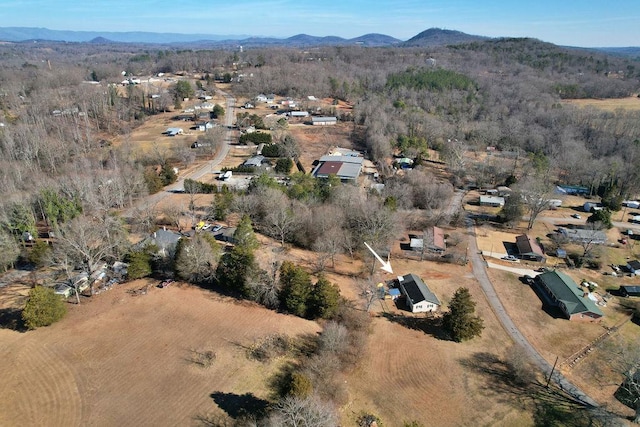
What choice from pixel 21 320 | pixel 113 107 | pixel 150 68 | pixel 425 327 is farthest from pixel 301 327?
pixel 150 68

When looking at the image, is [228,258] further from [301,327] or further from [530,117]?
[530,117]

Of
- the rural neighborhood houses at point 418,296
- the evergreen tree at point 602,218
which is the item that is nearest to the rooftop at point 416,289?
the rural neighborhood houses at point 418,296

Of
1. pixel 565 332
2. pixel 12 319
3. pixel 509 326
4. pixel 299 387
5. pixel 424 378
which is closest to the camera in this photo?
pixel 299 387

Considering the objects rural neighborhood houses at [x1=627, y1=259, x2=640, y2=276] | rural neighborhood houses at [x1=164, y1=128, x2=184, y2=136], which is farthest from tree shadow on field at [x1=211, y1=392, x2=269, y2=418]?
rural neighborhood houses at [x1=164, y1=128, x2=184, y2=136]

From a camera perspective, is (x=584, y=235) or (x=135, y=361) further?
(x=584, y=235)

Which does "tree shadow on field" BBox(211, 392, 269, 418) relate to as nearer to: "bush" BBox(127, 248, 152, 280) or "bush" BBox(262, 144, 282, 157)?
"bush" BBox(127, 248, 152, 280)

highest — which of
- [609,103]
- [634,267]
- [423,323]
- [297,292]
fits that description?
[609,103]

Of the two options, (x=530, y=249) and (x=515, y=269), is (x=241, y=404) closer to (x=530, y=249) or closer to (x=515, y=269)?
(x=515, y=269)

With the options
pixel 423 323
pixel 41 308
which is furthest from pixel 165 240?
pixel 423 323
